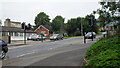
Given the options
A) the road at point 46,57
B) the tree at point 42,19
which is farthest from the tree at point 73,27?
the road at point 46,57

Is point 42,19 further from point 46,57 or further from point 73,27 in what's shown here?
point 46,57

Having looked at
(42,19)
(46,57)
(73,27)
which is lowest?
(46,57)

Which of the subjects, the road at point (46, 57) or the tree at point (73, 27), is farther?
the tree at point (73, 27)

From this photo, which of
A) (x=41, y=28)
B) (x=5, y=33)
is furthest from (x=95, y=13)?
(x=41, y=28)

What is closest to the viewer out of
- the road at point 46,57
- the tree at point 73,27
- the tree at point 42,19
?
the road at point 46,57

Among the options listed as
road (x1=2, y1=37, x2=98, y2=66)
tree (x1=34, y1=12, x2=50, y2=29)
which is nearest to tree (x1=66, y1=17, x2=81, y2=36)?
tree (x1=34, y1=12, x2=50, y2=29)

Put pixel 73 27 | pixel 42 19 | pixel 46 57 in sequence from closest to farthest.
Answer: pixel 46 57, pixel 73 27, pixel 42 19

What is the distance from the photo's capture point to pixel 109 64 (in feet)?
21.3

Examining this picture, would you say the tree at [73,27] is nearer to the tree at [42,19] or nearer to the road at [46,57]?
the tree at [42,19]

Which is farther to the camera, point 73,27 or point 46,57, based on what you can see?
point 73,27

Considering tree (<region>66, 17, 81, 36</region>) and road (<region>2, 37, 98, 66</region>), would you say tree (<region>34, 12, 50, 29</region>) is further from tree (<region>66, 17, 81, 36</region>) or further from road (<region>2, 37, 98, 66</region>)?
road (<region>2, 37, 98, 66</region>)

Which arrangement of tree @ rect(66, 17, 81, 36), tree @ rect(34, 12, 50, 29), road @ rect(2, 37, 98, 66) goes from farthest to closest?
tree @ rect(34, 12, 50, 29) < tree @ rect(66, 17, 81, 36) < road @ rect(2, 37, 98, 66)

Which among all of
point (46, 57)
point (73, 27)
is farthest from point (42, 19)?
point (46, 57)

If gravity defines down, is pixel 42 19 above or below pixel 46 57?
above
